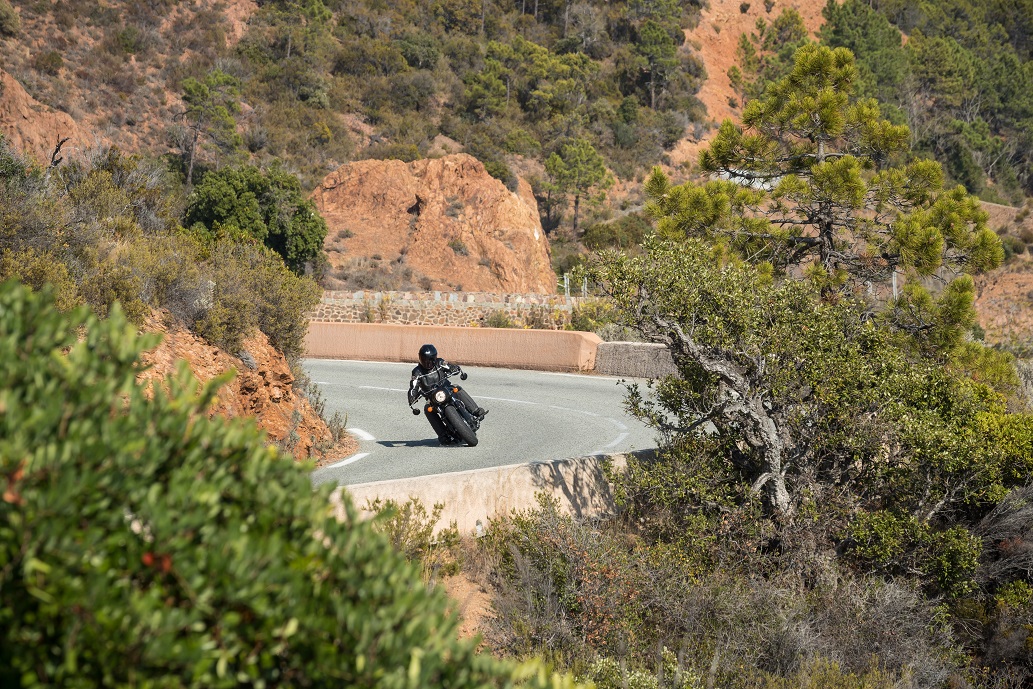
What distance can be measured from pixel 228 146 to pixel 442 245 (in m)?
14.5

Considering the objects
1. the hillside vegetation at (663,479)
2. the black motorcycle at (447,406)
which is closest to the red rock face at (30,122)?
the hillside vegetation at (663,479)

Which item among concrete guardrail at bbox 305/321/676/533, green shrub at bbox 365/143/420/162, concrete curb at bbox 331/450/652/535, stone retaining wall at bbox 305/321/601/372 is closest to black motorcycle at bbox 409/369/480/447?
concrete curb at bbox 331/450/652/535

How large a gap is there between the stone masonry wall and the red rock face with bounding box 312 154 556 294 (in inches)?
390

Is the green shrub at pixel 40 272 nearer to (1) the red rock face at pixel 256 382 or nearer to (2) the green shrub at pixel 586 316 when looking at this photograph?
(1) the red rock face at pixel 256 382

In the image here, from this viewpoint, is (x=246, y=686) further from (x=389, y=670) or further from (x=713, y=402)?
(x=713, y=402)

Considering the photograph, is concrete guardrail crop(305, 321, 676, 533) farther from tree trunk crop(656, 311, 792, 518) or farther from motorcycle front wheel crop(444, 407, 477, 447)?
motorcycle front wheel crop(444, 407, 477, 447)

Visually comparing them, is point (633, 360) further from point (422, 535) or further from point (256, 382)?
point (422, 535)

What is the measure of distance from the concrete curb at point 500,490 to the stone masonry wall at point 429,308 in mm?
21607

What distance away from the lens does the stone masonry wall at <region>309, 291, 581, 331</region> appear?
32156 mm

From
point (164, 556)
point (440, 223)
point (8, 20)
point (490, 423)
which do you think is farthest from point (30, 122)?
point (164, 556)

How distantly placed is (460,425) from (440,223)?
34186mm

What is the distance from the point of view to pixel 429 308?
1286 inches

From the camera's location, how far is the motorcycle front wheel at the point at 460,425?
12367 millimetres

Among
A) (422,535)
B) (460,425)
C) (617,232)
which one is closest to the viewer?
(422,535)
